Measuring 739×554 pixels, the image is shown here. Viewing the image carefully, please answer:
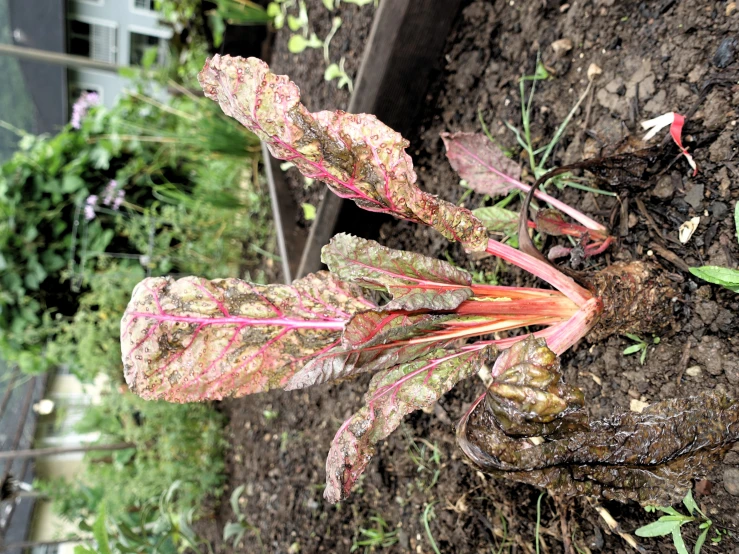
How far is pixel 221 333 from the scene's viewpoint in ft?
3.75

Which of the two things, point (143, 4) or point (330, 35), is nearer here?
point (330, 35)

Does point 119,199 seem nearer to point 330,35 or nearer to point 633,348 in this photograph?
point 330,35

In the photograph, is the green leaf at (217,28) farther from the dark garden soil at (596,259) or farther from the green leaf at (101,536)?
the green leaf at (101,536)

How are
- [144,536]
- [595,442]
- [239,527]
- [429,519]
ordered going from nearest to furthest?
[595,442] < [429,519] < [239,527] < [144,536]

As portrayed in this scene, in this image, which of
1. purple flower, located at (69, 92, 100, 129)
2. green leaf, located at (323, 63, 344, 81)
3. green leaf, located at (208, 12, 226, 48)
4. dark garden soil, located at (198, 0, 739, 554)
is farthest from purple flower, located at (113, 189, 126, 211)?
green leaf, located at (323, 63, 344, 81)

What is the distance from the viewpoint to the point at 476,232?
1.11 m

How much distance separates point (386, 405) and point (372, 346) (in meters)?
0.12

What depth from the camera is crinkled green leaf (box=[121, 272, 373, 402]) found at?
1100 millimetres

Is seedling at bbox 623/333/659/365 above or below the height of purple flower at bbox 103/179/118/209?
above

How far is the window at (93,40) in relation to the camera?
225 inches

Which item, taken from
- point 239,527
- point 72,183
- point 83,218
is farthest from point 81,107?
point 239,527

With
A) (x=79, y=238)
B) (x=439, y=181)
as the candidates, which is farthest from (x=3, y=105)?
(x=439, y=181)

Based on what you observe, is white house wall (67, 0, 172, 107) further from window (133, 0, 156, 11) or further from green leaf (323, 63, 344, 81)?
green leaf (323, 63, 344, 81)

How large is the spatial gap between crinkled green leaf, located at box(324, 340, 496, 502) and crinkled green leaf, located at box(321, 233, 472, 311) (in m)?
0.16
